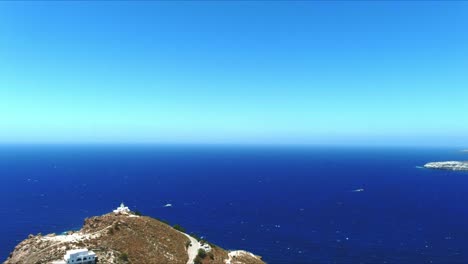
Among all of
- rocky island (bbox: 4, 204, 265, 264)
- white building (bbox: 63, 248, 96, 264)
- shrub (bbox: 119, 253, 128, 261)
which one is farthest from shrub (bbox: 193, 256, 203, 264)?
white building (bbox: 63, 248, 96, 264)

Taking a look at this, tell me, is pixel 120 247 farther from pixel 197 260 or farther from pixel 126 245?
pixel 197 260

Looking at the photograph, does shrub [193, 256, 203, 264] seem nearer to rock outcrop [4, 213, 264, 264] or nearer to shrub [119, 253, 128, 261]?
rock outcrop [4, 213, 264, 264]

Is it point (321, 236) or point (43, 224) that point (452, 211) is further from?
point (43, 224)

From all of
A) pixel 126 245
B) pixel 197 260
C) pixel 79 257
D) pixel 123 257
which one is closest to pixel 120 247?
pixel 126 245

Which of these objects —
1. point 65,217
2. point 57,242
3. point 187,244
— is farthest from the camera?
point 65,217

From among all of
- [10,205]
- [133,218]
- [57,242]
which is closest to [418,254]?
[133,218]

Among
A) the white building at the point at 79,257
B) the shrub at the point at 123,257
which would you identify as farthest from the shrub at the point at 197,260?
the white building at the point at 79,257

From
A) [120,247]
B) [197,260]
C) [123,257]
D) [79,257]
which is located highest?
[79,257]
